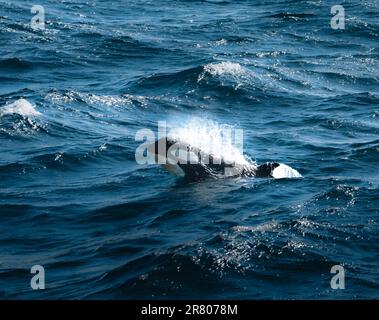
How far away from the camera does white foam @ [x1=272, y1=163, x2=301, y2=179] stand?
74.8 feet

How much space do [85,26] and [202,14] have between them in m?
7.64

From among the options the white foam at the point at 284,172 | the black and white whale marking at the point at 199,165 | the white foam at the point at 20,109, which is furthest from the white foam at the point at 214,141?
the white foam at the point at 20,109

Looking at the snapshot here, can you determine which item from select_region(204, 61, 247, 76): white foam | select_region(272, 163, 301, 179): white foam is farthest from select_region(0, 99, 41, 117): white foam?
select_region(272, 163, 301, 179): white foam

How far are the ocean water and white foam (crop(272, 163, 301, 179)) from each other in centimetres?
40

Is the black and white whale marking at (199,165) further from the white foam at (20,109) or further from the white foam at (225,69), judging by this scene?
the white foam at (225,69)

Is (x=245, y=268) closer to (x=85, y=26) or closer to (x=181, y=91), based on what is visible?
(x=181, y=91)

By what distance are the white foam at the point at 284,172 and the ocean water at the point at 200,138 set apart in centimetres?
40

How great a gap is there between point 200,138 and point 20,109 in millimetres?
8454

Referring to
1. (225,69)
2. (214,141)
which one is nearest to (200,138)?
(214,141)

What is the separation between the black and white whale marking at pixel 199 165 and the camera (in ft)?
69.7

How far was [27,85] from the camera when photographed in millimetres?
33438

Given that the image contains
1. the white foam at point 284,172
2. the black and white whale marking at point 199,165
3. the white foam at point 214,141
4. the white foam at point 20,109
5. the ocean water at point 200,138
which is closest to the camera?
the ocean water at point 200,138

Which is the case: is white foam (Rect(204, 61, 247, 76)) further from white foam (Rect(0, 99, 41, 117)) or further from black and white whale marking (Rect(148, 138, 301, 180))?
black and white whale marking (Rect(148, 138, 301, 180))
